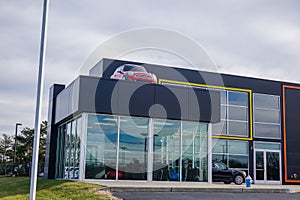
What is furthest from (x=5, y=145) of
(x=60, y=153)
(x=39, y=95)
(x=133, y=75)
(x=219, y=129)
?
(x=39, y=95)

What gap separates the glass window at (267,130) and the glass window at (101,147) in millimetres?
13774

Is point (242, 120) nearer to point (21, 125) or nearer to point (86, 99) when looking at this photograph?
point (86, 99)

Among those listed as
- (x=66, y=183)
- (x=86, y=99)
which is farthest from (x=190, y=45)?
(x=66, y=183)

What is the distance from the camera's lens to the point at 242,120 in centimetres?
3114

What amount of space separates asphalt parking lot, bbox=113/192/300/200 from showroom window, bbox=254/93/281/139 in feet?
42.5

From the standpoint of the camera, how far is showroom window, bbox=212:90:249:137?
30406 mm

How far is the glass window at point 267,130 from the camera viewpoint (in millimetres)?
31503

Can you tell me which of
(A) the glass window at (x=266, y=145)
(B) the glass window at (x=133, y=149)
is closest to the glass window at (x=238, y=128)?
(A) the glass window at (x=266, y=145)

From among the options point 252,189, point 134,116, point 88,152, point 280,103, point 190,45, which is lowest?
point 252,189

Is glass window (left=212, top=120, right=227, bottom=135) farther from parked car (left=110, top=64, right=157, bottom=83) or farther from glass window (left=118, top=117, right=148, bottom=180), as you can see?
glass window (left=118, top=117, right=148, bottom=180)

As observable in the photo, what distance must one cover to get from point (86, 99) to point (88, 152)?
2.32 metres

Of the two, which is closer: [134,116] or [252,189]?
[252,189]

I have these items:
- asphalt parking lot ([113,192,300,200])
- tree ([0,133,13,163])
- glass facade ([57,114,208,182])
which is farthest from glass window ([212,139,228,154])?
tree ([0,133,13,163])

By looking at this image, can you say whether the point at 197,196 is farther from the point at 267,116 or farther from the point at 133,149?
the point at 267,116
